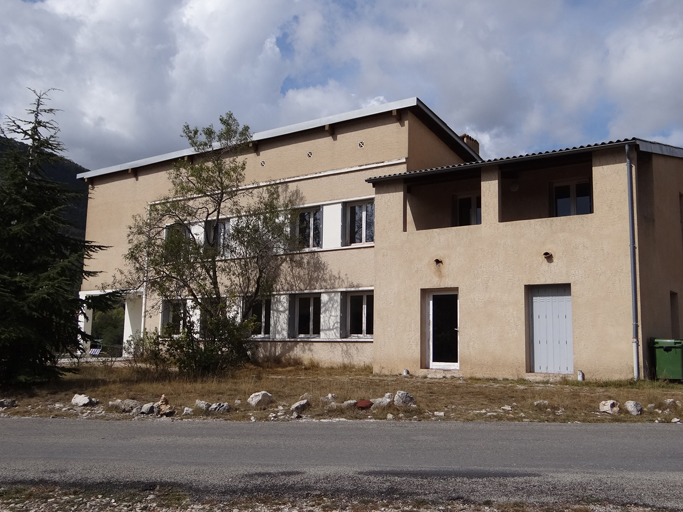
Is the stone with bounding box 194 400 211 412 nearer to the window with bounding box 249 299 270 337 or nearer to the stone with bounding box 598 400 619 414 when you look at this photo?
the stone with bounding box 598 400 619 414

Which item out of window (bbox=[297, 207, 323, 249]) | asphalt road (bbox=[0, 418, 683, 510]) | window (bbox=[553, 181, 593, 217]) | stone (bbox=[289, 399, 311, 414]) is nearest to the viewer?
asphalt road (bbox=[0, 418, 683, 510])

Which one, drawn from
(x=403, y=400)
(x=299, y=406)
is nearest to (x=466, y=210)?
(x=403, y=400)

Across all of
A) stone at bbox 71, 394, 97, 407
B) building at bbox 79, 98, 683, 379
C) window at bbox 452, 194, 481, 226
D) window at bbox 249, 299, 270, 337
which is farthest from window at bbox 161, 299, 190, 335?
window at bbox 452, 194, 481, 226

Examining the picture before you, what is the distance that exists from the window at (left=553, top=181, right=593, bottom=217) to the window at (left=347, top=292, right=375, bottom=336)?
605 centimetres

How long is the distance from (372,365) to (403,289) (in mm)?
2607

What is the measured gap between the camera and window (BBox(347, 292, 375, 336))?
66.1 ft

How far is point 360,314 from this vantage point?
2062cm

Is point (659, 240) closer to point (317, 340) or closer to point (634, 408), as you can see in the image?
point (634, 408)

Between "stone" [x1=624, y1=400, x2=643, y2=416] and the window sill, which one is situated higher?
the window sill

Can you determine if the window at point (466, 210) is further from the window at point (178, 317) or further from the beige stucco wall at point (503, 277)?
the window at point (178, 317)

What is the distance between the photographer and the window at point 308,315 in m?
21.5

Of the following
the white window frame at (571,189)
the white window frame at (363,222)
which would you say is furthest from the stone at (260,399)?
the white window frame at (571,189)

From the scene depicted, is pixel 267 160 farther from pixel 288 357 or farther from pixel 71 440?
pixel 71 440

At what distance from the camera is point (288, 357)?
2148 centimetres
